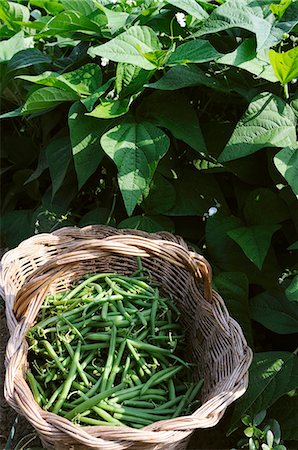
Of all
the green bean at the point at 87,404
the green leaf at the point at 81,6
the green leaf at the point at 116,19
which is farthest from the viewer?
the green leaf at the point at 81,6

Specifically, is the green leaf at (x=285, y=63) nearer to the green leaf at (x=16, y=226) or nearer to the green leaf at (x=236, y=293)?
Answer: the green leaf at (x=236, y=293)

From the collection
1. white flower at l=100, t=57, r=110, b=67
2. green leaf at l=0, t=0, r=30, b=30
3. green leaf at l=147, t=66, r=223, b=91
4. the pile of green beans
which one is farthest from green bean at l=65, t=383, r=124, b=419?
green leaf at l=0, t=0, r=30, b=30

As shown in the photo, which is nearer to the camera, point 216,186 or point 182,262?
point 182,262

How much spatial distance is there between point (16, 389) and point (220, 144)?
0.79 metres

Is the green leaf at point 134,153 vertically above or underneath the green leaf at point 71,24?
underneath

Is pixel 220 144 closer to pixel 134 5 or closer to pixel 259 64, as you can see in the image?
pixel 259 64

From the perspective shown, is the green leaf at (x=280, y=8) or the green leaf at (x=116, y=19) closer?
the green leaf at (x=280, y=8)

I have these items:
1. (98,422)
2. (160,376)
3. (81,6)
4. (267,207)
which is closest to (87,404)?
(98,422)

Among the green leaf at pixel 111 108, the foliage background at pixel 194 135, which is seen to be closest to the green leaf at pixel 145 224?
the foliage background at pixel 194 135

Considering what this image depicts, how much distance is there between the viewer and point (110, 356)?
1229 millimetres

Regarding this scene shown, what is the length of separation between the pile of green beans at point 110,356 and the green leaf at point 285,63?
1.67ft

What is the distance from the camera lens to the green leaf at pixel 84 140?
1514mm

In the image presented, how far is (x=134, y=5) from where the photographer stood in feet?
5.56

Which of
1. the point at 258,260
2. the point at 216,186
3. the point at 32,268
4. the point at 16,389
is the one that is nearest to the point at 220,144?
the point at 216,186
